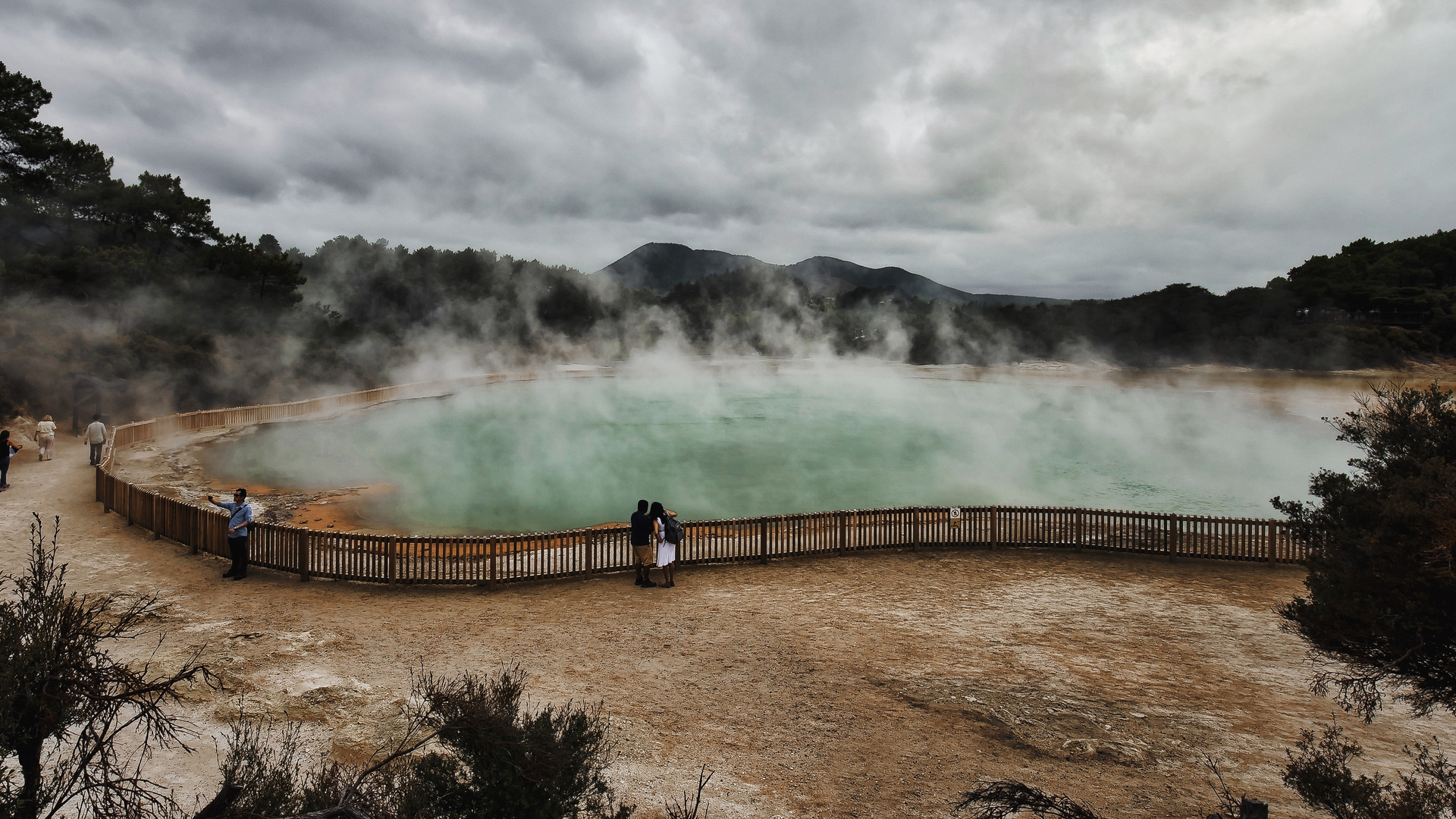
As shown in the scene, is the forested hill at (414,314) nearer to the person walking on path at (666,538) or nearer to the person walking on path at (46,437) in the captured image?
the person walking on path at (46,437)

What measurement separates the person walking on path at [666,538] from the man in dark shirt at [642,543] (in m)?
0.13

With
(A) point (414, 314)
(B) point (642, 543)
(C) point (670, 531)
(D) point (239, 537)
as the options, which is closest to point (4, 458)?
(D) point (239, 537)

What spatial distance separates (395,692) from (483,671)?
34.0 inches

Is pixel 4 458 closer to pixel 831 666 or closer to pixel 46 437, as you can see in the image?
pixel 46 437

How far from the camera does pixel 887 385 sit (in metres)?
53.6

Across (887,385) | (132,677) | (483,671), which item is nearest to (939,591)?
(483,671)

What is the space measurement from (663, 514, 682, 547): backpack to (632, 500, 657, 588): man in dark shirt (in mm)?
225

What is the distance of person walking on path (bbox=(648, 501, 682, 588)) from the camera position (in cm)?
1091

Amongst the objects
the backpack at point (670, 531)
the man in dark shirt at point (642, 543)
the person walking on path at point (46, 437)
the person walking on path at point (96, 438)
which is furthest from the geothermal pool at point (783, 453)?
the backpack at point (670, 531)

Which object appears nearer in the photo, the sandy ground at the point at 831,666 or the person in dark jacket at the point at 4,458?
the sandy ground at the point at 831,666

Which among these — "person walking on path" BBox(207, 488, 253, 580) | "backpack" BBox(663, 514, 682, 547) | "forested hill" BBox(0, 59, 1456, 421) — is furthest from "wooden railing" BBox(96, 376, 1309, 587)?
"forested hill" BBox(0, 59, 1456, 421)

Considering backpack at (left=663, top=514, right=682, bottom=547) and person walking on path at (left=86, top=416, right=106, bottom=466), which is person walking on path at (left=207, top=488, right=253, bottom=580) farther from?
person walking on path at (left=86, top=416, right=106, bottom=466)

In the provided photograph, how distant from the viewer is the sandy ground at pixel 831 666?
5863 mm

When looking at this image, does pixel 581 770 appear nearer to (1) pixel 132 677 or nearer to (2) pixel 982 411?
(1) pixel 132 677
